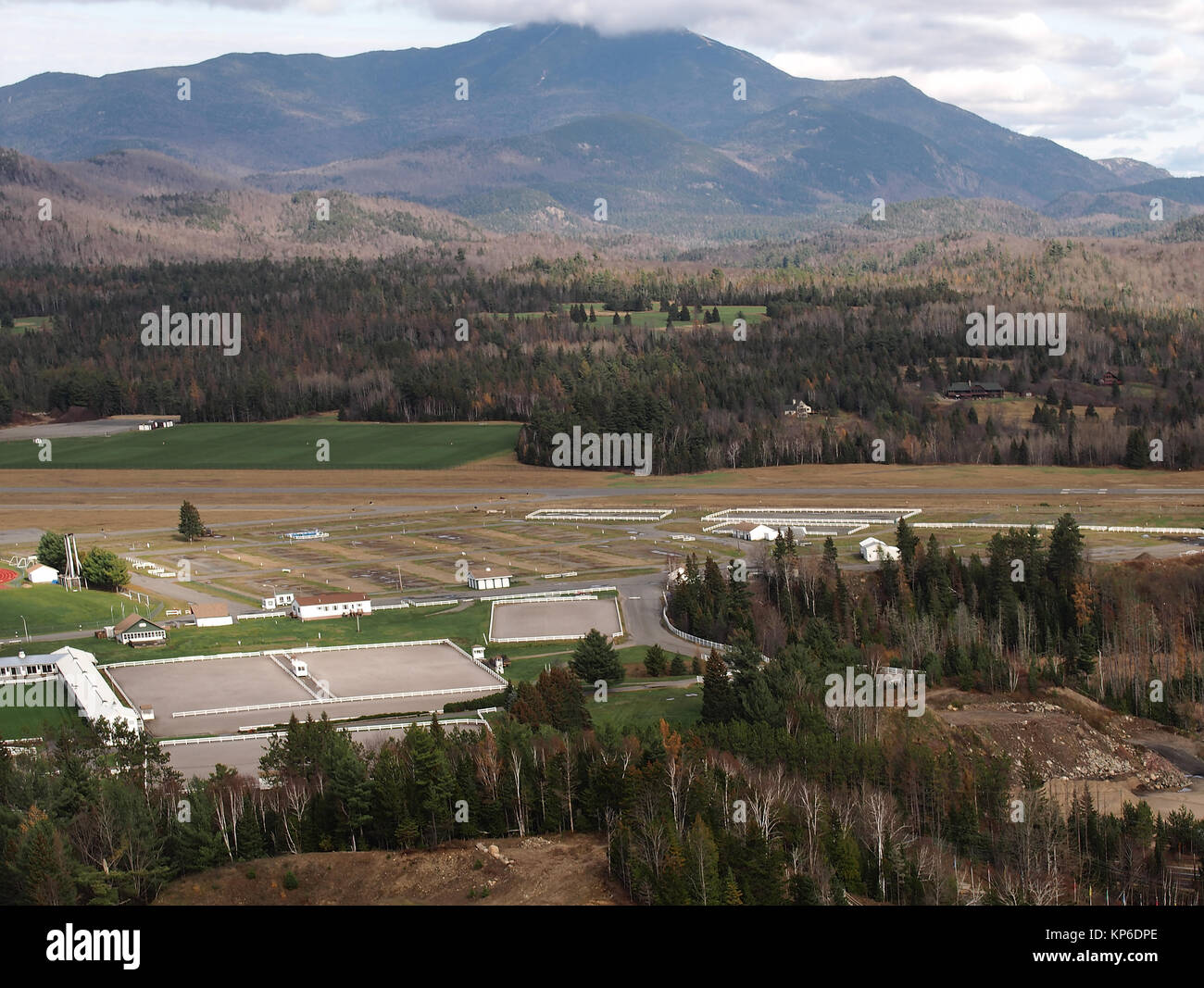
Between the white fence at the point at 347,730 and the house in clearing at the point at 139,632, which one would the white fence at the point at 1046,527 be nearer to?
the white fence at the point at 347,730

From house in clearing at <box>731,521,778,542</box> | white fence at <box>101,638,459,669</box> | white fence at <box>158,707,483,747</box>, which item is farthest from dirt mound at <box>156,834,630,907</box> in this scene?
house in clearing at <box>731,521,778,542</box>

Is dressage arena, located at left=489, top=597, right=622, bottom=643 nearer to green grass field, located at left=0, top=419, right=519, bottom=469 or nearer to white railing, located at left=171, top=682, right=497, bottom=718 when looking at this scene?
white railing, located at left=171, top=682, right=497, bottom=718

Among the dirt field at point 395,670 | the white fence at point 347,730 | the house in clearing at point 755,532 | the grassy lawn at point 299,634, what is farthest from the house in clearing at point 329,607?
the house in clearing at point 755,532

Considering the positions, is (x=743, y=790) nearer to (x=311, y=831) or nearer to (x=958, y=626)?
(x=311, y=831)

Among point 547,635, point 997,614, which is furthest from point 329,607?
point 997,614

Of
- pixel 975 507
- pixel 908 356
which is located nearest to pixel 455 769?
pixel 975 507

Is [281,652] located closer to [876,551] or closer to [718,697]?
[718,697]
